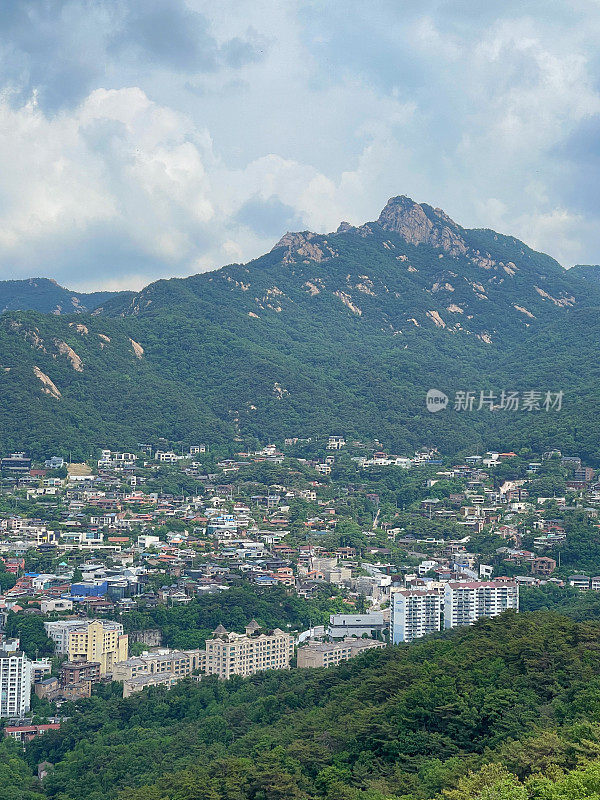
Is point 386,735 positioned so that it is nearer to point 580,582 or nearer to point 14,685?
point 14,685

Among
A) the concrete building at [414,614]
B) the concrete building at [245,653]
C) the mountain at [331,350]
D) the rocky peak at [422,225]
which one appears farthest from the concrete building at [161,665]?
the rocky peak at [422,225]

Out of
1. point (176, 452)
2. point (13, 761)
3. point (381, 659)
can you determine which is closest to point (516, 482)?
point (176, 452)

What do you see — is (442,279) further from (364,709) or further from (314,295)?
(364,709)

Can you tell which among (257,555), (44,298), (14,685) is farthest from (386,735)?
(44,298)

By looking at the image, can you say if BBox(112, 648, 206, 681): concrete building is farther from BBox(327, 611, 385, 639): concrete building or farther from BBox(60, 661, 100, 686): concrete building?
BBox(327, 611, 385, 639): concrete building

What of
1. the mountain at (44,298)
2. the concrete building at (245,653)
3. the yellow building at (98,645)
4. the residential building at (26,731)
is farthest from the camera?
the mountain at (44,298)

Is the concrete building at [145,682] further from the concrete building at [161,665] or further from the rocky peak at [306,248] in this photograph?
the rocky peak at [306,248]
